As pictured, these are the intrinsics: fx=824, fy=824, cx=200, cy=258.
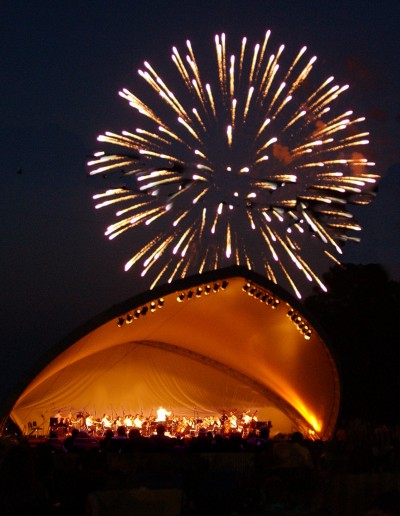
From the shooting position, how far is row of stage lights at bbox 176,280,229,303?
20.7 meters

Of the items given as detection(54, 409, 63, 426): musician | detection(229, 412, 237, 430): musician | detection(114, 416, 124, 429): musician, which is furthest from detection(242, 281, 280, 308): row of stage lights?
detection(54, 409, 63, 426): musician

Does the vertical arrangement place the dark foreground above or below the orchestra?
below

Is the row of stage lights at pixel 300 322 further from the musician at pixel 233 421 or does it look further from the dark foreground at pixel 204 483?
the dark foreground at pixel 204 483

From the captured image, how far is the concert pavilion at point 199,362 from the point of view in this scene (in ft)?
67.9

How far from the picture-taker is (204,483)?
9281 millimetres

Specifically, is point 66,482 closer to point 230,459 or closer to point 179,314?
point 230,459

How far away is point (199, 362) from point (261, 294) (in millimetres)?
7294

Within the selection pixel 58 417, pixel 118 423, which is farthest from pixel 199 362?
pixel 58 417

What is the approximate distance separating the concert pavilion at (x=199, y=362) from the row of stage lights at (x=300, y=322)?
28 mm

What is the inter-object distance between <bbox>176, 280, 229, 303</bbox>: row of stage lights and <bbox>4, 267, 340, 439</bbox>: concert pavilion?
0.03 m

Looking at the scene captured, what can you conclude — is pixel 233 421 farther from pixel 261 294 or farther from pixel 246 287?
pixel 246 287

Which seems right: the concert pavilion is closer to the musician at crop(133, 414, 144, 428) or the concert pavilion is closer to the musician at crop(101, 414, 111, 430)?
the musician at crop(133, 414, 144, 428)

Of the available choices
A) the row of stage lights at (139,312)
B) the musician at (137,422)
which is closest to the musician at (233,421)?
the musician at (137,422)

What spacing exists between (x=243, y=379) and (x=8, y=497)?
22.4m
